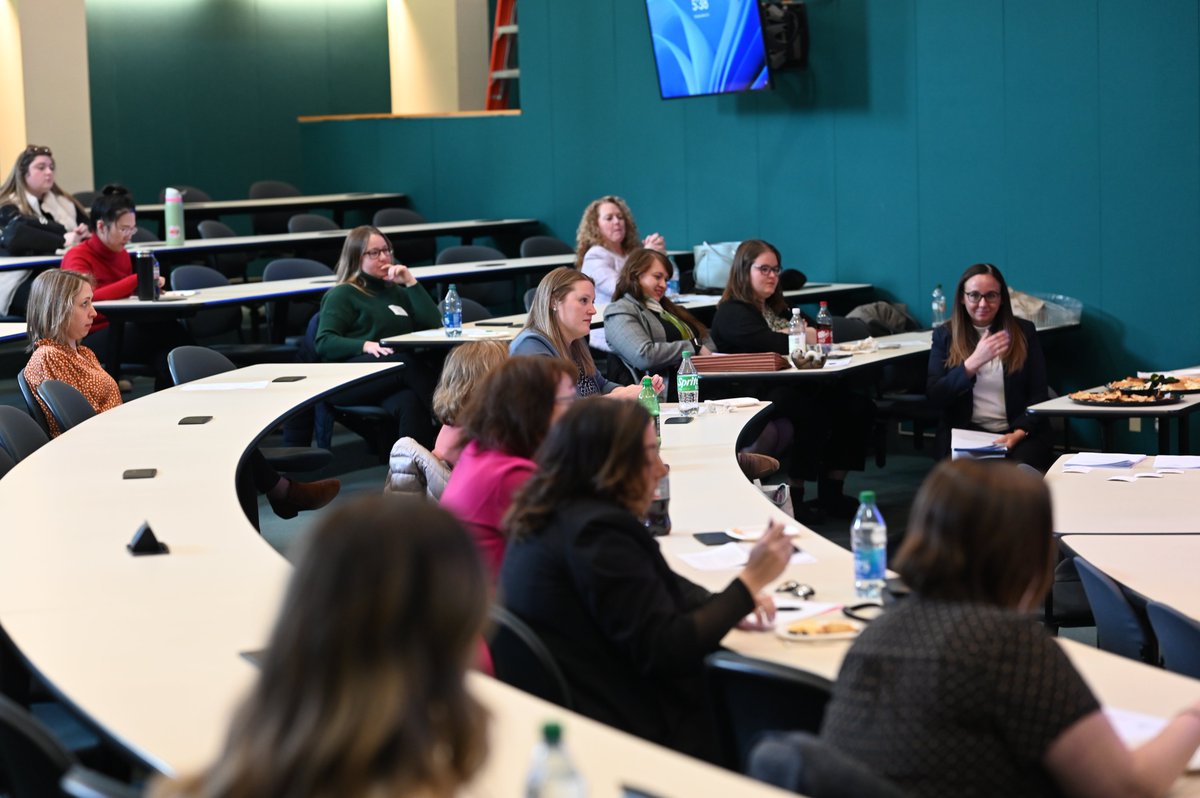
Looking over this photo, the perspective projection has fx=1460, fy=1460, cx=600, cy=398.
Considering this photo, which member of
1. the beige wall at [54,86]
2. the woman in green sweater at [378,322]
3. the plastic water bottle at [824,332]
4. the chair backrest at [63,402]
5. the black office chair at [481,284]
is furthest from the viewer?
the beige wall at [54,86]

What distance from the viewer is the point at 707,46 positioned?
902 centimetres

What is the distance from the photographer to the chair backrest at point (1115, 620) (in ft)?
10.1

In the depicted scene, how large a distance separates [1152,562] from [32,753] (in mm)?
2509

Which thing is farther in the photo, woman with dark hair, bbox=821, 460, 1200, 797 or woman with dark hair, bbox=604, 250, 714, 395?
woman with dark hair, bbox=604, 250, 714, 395

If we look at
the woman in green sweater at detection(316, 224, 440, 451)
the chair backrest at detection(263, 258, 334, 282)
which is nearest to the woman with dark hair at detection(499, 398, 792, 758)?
the woman in green sweater at detection(316, 224, 440, 451)

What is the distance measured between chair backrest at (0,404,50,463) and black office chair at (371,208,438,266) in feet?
19.2

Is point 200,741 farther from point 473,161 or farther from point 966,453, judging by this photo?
point 473,161

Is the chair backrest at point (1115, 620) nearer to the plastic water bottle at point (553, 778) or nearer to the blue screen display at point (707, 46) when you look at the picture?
the plastic water bottle at point (553, 778)

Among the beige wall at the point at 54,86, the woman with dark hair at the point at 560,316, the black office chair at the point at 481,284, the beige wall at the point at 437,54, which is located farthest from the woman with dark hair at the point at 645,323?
the beige wall at the point at 437,54

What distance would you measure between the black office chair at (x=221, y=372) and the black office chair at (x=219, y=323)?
3.23 ft

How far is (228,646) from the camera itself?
2.49m

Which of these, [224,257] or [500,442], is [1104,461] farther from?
[224,257]

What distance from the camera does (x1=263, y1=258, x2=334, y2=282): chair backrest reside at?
866 cm

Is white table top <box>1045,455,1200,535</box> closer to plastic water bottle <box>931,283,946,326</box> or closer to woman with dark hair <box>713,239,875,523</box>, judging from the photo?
woman with dark hair <box>713,239,875,523</box>
